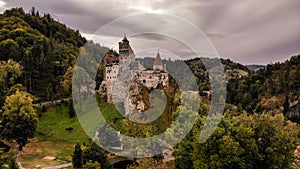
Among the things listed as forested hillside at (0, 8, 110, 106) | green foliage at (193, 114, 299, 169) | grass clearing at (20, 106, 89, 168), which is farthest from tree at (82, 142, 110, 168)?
forested hillside at (0, 8, 110, 106)

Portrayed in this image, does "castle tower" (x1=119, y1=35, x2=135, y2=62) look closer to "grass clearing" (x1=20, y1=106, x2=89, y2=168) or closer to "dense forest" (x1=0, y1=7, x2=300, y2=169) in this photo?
"dense forest" (x1=0, y1=7, x2=300, y2=169)

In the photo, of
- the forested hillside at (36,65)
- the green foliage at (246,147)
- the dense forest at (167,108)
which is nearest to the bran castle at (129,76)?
the dense forest at (167,108)

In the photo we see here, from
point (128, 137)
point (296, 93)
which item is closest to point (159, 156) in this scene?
point (128, 137)

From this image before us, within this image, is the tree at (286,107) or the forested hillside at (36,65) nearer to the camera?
the forested hillside at (36,65)

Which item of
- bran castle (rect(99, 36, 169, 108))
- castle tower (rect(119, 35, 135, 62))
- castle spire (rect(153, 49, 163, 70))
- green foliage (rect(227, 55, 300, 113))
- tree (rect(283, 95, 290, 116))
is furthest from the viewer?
green foliage (rect(227, 55, 300, 113))

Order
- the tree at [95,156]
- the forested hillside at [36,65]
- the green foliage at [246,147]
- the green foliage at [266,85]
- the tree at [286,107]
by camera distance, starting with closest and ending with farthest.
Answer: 1. the green foliage at [246,147]
2. the tree at [95,156]
3. the forested hillside at [36,65]
4. the tree at [286,107]
5. the green foliage at [266,85]

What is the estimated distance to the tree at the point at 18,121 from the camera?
42.3 m

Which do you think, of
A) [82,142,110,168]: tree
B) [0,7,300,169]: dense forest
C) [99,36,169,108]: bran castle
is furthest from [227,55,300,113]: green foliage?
[82,142,110,168]: tree

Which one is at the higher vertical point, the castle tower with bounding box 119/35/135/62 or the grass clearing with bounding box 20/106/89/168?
the castle tower with bounding box 119/35/135/62

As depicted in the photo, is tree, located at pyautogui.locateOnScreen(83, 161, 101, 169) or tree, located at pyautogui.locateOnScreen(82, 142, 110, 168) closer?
tree, located at pyautogui.locateOnScreen(83, 161, 101, 169)

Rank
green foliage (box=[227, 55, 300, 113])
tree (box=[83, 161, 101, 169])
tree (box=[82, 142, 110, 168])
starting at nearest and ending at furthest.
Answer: tree (box=[83, 161, 101, 169]) → tree (box=[82, 142, 110, 168]) → green foliage (box=[227, 55, 300, 113])

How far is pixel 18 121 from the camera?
4325 cm

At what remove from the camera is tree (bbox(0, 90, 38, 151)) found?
4231 centimetres

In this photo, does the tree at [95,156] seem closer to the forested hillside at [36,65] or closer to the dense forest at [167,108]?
the dense forest at [167,108]
